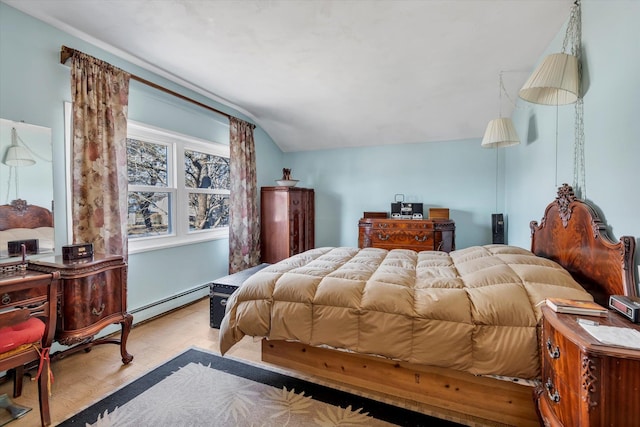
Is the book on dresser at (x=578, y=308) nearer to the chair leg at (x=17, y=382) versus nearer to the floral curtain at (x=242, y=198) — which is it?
the chair leg at (x=17, y=382)

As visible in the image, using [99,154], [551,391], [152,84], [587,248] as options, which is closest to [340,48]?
[152,84]

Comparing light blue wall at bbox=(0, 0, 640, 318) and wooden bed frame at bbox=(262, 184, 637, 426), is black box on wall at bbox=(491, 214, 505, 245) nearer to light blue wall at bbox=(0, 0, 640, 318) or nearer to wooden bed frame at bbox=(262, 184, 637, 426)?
light blue wall at bbox=(0, 0, 640, 318)

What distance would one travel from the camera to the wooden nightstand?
0.88 meters

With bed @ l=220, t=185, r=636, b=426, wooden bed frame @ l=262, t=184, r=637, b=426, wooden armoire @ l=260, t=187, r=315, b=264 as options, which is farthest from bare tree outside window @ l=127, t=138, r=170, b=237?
wooden bed frame @ l=262, t=184, r=637, b=426

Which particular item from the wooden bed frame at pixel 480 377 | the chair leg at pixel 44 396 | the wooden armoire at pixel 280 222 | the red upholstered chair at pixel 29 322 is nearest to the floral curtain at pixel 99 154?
the red upholstered chair at pixel 29 322

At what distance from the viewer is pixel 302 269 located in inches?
81.4

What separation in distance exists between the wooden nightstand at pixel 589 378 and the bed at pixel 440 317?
25cm

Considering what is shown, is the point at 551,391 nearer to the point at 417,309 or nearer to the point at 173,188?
the point at 417,309

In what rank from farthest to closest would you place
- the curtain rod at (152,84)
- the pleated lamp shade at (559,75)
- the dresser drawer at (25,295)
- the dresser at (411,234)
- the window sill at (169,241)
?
the dresser at (411,234) → the window sill at (169,241) → the curtain rod at (152,84) → the pleated lamp shade at (559,75) → the dresser drawer at (25,295)

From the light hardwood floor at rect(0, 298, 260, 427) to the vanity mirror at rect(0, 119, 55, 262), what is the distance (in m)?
0.88

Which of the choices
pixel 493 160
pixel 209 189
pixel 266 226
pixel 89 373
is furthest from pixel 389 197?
pixel 89 373

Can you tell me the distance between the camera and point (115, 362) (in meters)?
2.17

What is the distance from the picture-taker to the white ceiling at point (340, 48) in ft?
6.89

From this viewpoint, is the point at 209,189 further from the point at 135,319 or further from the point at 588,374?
the point at 588,374
